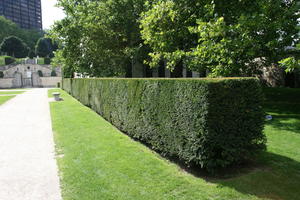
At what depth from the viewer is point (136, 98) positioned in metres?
6.06

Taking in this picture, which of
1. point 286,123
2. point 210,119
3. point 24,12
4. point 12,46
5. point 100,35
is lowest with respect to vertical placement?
point 286,123

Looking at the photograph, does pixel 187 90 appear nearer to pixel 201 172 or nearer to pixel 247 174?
pixel 201 172

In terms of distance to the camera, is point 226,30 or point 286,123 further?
point 286,123

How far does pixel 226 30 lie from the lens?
25.4 feet

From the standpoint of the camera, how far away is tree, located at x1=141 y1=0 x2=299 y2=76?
775 centimetres

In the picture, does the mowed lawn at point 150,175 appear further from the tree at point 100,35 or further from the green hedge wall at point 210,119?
the tree at point 100,35

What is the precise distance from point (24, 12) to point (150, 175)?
162039 millimetres

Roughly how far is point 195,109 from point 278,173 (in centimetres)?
202

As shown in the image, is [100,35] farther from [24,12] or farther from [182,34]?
[24,12]

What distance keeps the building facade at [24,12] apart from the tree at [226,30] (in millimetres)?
146022

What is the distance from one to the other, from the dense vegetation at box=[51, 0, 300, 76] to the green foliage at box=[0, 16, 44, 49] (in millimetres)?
102477

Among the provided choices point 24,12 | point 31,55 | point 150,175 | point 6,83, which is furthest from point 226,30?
point 24,12

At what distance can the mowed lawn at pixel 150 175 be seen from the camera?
348cm

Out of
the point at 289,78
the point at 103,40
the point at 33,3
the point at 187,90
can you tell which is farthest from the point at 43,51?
the point at 187,90
